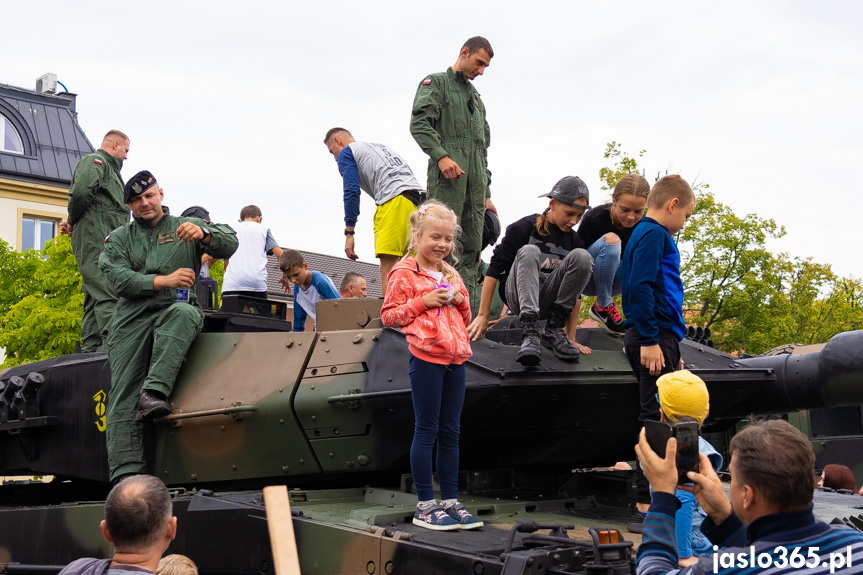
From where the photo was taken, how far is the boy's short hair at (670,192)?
498cm

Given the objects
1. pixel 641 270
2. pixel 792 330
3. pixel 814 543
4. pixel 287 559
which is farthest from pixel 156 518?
pixel 792 330

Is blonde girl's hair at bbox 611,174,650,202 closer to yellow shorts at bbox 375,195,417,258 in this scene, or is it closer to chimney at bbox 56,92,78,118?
yellow shorts at bbox 375,195,417,258

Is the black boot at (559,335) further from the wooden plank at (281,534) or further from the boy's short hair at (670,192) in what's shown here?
the wooden plank at (281,534)

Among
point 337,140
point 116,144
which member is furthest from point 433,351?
point 116,144

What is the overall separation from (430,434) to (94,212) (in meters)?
4.49

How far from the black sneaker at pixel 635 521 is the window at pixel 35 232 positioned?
28.3 m

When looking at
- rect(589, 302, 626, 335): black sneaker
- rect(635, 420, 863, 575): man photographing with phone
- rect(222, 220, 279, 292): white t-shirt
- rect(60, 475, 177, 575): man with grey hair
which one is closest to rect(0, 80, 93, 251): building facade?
rect(222, 220, 279, 292): white t-shirt

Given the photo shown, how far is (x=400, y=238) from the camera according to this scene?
6852 millimetres

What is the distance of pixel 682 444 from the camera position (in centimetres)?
288

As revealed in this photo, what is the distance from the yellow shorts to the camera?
682cm

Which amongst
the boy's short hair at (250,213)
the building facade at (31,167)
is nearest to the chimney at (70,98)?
the building facade at (31,167)

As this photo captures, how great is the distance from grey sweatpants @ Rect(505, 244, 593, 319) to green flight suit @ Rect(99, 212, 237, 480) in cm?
201

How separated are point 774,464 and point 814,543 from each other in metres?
0.21

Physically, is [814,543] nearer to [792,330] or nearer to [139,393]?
[139,393]
